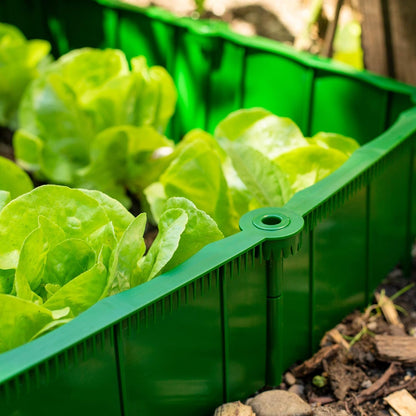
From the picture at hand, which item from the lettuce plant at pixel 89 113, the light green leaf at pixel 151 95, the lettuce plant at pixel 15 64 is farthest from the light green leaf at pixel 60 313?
the lettuce plant at pixel 15 64

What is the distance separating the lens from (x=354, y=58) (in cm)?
265

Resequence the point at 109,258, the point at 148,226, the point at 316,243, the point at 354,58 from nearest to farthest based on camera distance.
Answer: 1. the point at 109,258
2. the point at 316,243
3. the point at 148,226
4. the point at 354,58

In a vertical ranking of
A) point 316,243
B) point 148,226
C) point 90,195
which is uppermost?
point 90,195

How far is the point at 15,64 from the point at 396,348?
6.28ft

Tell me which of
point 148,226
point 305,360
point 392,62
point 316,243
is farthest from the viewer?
point 148,226

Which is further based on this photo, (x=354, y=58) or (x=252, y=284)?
(x=354, y=58)

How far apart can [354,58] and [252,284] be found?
1.67m

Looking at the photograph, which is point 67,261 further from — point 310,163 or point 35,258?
point 310,163

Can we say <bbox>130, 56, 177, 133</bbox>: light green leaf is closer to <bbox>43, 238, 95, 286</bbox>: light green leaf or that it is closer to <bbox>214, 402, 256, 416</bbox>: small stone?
<bbox>43, 238, 95, 286</bbox>: light green leaf

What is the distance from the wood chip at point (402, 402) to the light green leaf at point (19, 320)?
2.29ft

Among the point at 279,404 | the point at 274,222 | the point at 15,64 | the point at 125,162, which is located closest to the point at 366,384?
the point at 279,404

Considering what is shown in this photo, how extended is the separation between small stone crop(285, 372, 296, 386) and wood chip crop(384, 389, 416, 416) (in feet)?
0.62

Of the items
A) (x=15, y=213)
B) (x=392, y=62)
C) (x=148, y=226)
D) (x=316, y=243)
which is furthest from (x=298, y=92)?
(x=15, y=213)

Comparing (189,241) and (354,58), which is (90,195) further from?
(354,58)
